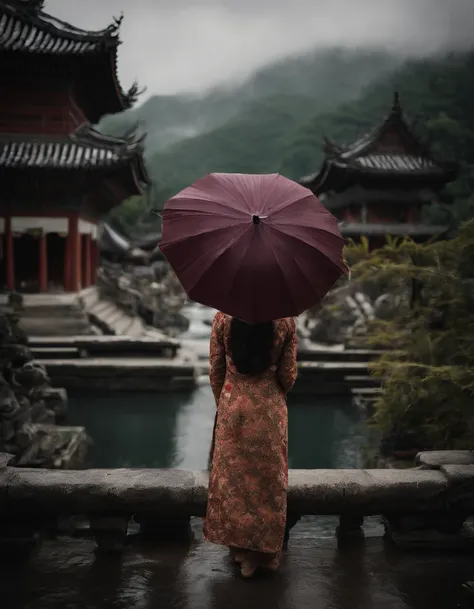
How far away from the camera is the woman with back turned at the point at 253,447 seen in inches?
102

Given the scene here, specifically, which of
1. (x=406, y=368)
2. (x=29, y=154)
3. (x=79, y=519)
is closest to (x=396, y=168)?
(x=29, y=154)

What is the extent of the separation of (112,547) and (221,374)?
1.14 m

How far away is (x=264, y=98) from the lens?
87750mm

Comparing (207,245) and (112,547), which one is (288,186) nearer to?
(207,245)

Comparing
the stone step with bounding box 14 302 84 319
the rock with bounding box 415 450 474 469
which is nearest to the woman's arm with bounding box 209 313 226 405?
the rock with bounding box 415 450 474 469

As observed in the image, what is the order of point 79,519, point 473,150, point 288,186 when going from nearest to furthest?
point 288,186, point 79,519, point 473,150

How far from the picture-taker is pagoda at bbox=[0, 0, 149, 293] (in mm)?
13102

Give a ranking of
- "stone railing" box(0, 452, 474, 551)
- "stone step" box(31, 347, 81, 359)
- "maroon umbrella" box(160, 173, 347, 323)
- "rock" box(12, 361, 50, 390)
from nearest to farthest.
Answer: "maroon umbrella" box(160, 173, 347, 323)
"stone railing" box(0, 452, 474, 551)
"rock" box(12, 361, 50, 390)
"stone step" box(31, 347, 81, 359)

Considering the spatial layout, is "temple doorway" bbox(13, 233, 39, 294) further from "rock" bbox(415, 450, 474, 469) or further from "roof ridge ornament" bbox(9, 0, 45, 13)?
"rock" bbox(415, 450, 474, 469)

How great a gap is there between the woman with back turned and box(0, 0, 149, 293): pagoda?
37.7 ft

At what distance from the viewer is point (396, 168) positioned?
21.2 metres

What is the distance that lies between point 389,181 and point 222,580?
20.7 m

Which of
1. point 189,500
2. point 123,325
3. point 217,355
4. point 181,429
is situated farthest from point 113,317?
point 217,355

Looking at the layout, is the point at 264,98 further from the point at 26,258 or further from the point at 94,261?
the point at 26,258
